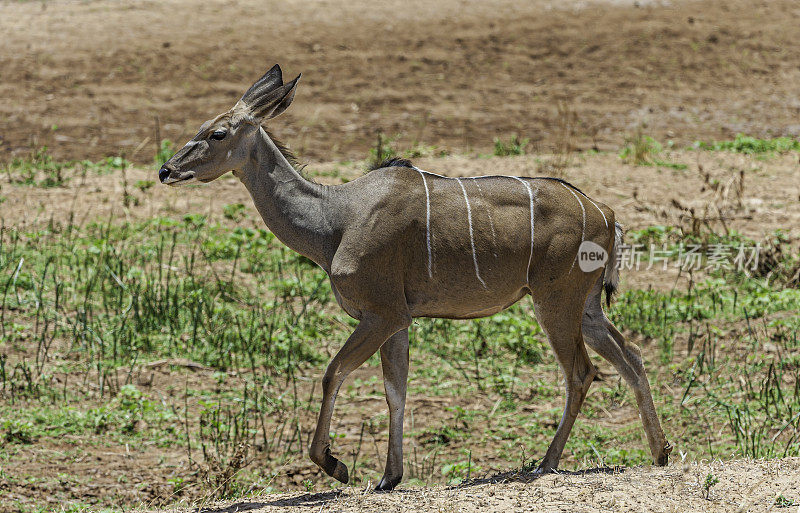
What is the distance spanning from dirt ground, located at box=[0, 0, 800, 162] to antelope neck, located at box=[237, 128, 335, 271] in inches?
292

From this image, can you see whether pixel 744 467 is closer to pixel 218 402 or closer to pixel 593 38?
pixel 218 402

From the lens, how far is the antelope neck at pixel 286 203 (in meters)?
6.34

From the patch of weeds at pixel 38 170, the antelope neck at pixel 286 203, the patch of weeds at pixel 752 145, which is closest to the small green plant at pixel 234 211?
the patch of weeds at pixel 38 170

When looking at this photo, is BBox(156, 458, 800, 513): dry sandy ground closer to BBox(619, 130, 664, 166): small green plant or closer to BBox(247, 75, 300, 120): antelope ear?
BBox(247, 75, 300, 120): antelope ear

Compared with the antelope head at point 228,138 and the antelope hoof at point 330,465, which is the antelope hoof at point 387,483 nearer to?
the antelope hoof at point 330,465

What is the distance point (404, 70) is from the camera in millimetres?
17406

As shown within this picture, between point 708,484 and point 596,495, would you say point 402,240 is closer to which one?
point 596,495

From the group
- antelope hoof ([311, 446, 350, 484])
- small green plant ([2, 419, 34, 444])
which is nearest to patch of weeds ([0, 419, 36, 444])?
small green plant ([2, 419, 34, 444])

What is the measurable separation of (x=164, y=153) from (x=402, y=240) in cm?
738

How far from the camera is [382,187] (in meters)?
6.38

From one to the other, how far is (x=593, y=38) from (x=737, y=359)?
10.7 meters

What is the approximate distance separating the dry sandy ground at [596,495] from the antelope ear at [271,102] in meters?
2.25

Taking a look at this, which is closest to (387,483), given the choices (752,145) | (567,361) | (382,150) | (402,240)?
(567,361)

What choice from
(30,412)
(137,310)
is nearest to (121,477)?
(30,412)
